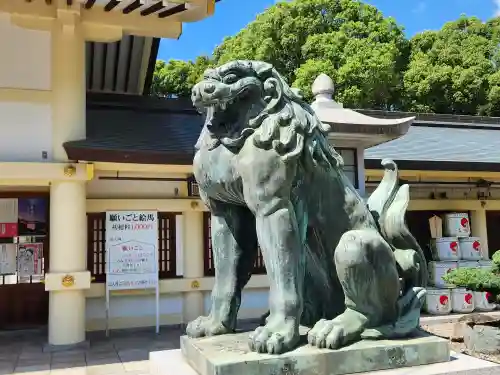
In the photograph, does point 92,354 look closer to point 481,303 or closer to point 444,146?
point 481,303

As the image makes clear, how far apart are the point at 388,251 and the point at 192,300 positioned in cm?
706

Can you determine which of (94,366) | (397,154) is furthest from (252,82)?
(397,154)

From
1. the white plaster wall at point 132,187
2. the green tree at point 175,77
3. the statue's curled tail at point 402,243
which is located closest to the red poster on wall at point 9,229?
the white plaster wall at point 132,187

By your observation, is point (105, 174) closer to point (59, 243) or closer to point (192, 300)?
point (59, 243)

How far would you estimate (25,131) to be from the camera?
7883mm

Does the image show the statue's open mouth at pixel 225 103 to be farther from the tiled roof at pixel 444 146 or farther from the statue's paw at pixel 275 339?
the tiled roof at pixel 444 146

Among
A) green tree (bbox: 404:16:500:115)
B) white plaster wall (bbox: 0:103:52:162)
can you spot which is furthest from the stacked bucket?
green tree (bbox: 404:16:500:115)

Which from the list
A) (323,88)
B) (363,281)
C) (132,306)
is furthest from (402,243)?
(132,306)

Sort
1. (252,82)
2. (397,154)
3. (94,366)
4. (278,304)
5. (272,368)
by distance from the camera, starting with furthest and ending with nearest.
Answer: (397,154), (94,366), (252,82), (278,304), (272,368)

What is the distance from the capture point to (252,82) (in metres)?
2.56

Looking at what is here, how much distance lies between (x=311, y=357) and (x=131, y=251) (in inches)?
256

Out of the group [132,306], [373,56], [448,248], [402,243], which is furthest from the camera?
[373,56]

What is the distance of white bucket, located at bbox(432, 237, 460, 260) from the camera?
10.6 m

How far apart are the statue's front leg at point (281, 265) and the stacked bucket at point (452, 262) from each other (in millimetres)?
8326
